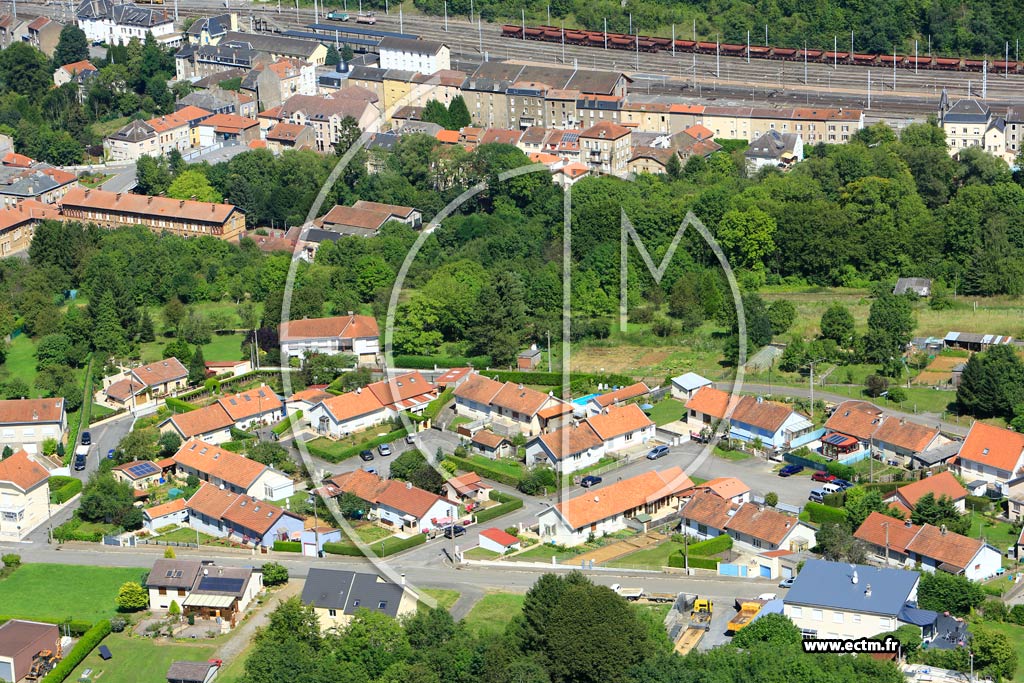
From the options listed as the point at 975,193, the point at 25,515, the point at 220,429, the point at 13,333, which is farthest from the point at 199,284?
the point at 975,193

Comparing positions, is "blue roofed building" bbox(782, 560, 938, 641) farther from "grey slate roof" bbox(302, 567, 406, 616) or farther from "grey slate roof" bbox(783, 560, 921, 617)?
"grey slate roof" bbox(302, 567, 406, 616)

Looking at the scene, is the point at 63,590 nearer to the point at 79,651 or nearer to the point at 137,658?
the point at 79,651

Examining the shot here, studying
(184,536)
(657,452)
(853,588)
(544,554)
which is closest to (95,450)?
(184,536)

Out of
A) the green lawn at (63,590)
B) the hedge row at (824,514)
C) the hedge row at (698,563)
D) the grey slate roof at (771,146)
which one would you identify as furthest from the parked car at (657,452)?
the grey slate roof at (771,146)

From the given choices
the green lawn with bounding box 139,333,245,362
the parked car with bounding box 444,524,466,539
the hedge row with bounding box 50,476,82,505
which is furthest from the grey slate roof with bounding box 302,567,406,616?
the green lawn with bounding box 139,333,245,362

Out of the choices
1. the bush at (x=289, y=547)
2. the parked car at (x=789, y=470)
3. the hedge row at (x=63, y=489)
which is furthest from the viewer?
the hedge row at (x=63, y=489)

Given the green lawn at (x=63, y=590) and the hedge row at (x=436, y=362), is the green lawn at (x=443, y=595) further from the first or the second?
the hedge row at (x=436, y=362)
